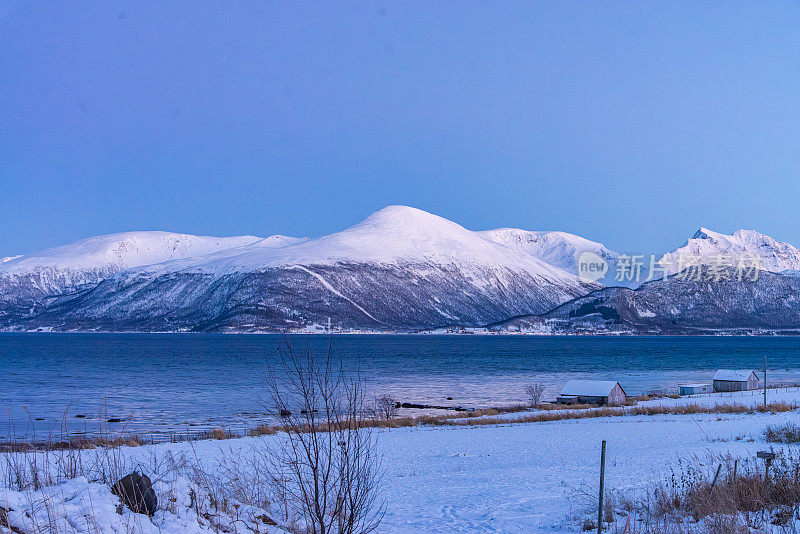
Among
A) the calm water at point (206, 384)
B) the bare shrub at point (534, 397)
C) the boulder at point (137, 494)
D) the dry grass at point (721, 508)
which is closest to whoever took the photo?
the boulder at point (137, 494)

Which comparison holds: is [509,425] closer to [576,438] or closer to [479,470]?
[576,438]

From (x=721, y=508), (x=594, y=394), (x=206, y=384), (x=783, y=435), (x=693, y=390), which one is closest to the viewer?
(x=721, y=508)

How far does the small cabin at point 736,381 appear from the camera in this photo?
56.9 metres

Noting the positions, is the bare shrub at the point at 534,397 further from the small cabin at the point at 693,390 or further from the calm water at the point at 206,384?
the small cabin at the point at 693,390

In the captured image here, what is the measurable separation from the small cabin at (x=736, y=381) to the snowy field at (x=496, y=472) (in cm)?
2629

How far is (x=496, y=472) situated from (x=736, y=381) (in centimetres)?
4692

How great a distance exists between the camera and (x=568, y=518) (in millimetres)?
10984

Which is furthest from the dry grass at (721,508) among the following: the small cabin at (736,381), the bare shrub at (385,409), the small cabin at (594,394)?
the small cabin at (736,381)

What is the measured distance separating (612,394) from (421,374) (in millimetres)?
37823

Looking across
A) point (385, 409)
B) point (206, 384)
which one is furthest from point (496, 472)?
point (206, 384)

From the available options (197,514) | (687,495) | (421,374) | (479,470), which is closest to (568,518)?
(687,495)

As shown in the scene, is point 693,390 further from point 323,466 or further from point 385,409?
point 323,466

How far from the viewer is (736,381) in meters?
56.9

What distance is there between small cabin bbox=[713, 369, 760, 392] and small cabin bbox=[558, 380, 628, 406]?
515 inches
